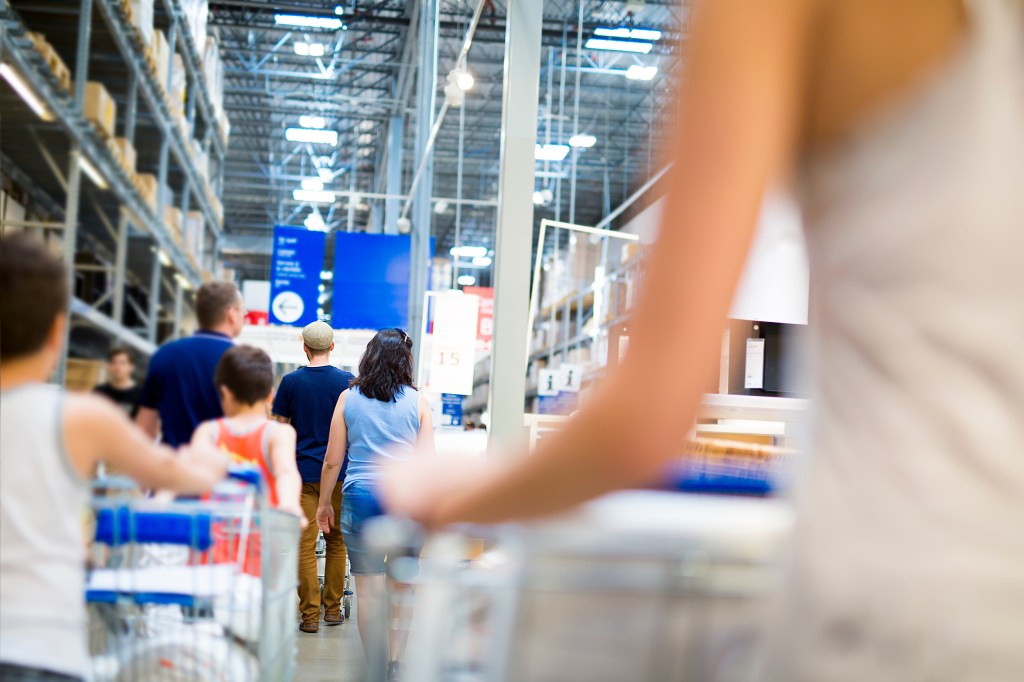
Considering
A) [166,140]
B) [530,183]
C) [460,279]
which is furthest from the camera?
[460,279]

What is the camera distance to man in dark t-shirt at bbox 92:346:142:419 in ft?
4.71

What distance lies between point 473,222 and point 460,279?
410 centimetres

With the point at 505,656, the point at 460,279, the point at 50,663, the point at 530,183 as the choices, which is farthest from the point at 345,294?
the point at 460,279

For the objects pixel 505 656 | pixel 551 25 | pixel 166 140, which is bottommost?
pixel 505 656

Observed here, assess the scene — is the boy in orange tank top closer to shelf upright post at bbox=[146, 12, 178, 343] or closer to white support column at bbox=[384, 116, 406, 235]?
shelf upright post at bbox=[146, 12, 178, 343]

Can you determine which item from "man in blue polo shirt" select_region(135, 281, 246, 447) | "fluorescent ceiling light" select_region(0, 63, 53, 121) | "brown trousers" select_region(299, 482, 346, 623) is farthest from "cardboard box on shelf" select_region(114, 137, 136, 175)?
"man in blue polo shirt" select_region(135, 281, 246, 447)

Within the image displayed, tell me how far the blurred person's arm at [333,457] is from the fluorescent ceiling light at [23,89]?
3831 mm

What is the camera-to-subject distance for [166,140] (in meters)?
11.4

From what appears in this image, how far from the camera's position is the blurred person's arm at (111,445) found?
4.46ft

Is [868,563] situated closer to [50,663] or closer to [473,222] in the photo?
[50,663]

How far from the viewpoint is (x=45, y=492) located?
54.2 inches

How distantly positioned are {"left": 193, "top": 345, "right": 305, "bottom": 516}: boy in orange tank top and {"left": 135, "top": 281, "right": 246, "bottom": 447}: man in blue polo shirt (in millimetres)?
18

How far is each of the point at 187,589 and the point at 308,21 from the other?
58.6 ft

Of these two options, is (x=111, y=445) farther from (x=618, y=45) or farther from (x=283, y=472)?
(x=618, y=45)
